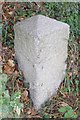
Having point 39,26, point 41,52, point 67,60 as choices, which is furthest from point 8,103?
point 67,60

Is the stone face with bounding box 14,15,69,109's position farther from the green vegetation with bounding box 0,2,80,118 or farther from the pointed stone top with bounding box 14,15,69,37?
the green vegetation with bounding box 0,2,80,118

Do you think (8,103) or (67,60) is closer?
(8,103)

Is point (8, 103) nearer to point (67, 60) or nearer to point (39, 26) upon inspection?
point (39, 26)

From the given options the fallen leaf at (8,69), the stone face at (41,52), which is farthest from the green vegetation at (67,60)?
the fallen leaf at (8,69)

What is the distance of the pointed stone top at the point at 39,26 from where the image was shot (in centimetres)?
327

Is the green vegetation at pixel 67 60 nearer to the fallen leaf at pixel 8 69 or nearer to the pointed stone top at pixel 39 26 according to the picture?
the fallen leaf at pixel 8 69


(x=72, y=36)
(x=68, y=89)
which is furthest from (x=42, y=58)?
(x=72, y=36)

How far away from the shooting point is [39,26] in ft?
10.9

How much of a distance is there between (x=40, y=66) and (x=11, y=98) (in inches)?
17.0

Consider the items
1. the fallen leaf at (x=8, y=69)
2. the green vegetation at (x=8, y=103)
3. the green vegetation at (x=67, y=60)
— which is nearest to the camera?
the green vegetation at (x=8, y=103)

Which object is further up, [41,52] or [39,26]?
[39,26]

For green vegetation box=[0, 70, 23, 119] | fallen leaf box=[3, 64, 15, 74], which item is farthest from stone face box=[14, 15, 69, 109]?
green vegetation box=[0, 70, 23, 119]

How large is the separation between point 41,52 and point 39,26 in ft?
0.82

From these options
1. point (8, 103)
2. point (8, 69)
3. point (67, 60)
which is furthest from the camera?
point (67, 60)
